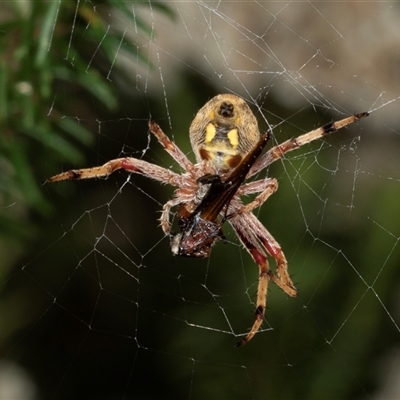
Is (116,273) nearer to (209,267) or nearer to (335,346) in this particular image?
(209,267)

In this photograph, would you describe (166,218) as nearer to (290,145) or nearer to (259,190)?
(259,190)

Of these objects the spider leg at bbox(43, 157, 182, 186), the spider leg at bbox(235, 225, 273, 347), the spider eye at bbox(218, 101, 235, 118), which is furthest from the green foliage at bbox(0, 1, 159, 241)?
the spider leg at bbox(235, 225, 273, 347)

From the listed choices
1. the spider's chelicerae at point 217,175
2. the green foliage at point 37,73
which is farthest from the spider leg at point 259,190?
the green foliage at point 37,73

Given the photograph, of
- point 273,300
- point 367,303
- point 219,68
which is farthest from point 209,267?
point 219,68

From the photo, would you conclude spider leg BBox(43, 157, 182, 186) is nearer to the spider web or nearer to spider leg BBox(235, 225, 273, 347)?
the spider web

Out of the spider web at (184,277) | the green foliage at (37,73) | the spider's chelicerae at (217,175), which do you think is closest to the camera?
the green foliage at (37,73)

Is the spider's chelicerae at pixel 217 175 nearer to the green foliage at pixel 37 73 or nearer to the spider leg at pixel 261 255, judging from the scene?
the spider leg at pixel 261 255

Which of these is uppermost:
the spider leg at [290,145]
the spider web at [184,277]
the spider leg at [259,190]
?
the spider leg at [290,145]

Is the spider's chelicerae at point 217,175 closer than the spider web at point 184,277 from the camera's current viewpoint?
Yes
